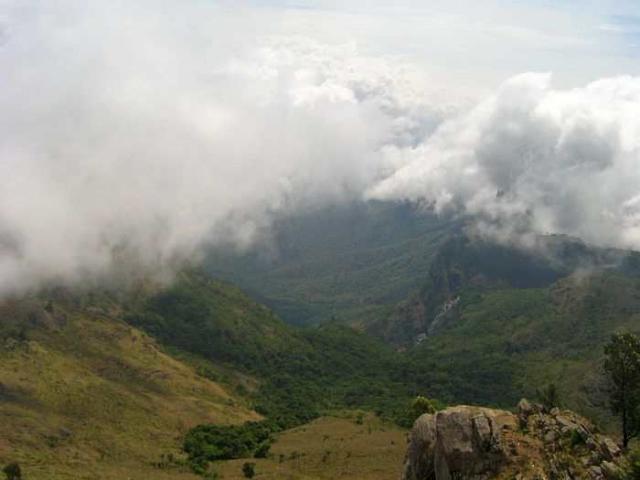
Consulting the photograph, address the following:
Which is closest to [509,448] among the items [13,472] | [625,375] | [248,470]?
[625,375]

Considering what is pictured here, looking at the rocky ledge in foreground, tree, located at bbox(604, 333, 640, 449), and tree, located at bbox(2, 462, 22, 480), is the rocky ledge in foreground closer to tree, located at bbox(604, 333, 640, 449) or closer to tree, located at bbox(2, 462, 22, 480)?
tree, located at bbox(604, 333, 640, 449)

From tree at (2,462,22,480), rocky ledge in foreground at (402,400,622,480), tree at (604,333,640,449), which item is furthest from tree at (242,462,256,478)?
tree at (604,333,640,449)

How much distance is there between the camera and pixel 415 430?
296ft

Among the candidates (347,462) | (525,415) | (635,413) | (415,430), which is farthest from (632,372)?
(347,462)

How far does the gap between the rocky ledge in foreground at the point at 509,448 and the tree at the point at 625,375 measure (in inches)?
513

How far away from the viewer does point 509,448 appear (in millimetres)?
79125

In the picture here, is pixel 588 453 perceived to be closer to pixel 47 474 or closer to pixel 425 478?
pixel 425 478

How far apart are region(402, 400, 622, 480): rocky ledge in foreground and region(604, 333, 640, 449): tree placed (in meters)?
13.0

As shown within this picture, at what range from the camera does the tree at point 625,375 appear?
3799 inches

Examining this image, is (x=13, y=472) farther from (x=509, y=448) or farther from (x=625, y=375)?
(x=625, y=375)

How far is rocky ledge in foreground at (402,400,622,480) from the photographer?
75.7m

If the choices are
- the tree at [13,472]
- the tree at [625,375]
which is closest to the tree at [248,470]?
the tree at [13,472]

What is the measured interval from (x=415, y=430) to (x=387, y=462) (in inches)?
3428

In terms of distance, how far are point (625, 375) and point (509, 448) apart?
29577 millimetres
